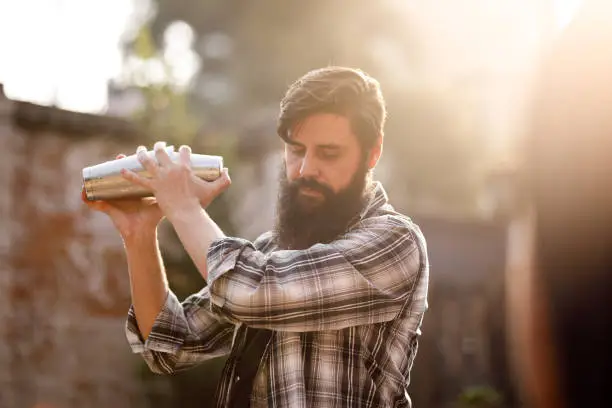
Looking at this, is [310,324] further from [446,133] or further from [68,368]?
[446,133]

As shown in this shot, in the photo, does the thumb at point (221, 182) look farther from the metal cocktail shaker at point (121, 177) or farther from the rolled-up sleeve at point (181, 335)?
the rolled-up sleeve at point (181, 335)

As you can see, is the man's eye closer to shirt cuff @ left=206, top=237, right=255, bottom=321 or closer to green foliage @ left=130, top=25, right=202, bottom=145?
shirt cuff @ left=206, top=237, right=255, bottom=321

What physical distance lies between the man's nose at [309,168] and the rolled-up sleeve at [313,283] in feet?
0.54

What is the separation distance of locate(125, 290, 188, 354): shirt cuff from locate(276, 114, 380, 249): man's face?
1.07ft

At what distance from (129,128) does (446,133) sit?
14.3 meters

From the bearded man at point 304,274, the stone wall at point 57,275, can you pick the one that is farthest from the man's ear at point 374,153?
the stone wall at point 57,275

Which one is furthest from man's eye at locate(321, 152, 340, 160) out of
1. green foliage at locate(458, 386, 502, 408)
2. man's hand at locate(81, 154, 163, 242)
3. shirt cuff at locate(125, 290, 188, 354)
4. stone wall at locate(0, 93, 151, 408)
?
green foliage at locate(458, 386, 502, 408)

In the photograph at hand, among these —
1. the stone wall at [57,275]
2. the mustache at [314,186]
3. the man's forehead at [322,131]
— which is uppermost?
the man's forehead at [322,131]

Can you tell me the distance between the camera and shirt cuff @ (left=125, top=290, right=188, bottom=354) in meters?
2.16

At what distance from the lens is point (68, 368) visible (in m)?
8.15

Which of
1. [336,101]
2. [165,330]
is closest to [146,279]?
[165,330]

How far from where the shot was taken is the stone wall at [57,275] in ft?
25.9

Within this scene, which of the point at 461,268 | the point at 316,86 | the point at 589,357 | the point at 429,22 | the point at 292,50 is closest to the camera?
the point at 589,357

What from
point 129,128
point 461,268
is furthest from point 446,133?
point 129,128
